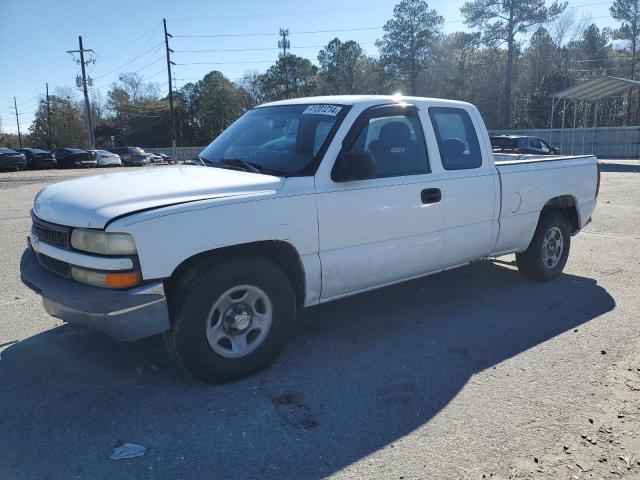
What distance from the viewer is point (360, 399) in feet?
11.3

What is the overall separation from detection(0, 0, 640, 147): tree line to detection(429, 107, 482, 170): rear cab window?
152 feet

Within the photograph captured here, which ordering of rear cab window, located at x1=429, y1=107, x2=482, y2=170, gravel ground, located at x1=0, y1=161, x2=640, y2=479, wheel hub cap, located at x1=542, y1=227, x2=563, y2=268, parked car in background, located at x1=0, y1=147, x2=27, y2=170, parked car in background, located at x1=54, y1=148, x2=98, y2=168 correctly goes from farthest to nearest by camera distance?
parked car in background, located at x1=54, y1=148, x2=98, y2=168 → parked car in background, located at x1=0, y1=147, x2=27, y2=170 → wheel hub cap, located at x1=542, y1=227, x2=563, y2=268 → rear cab window, located at x1=429, y1=107, x2=482, y2=170 → gravel ground, located at x1=0, y1=161, x2=640, y2=479

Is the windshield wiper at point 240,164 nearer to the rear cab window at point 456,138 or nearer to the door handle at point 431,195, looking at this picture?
the door handle at point 431,195

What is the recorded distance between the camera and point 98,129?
76.3 metres

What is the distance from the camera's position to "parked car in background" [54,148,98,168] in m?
35.3

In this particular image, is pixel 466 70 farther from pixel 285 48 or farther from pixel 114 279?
pixel 114 279

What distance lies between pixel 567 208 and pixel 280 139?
12.4ft

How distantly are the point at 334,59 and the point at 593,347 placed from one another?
60.1m

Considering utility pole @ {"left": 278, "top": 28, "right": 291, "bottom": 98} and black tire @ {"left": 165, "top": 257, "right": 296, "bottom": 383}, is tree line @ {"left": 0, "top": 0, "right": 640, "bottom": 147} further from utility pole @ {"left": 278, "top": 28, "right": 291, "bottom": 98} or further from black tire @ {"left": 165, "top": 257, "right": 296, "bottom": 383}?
black tire @ {"left": 165, "top": 257, "right": 296, "bottom": 383}

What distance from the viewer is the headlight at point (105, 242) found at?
3.06 m

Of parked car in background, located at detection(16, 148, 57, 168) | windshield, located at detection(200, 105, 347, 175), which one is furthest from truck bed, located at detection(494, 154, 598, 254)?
parked car in background, located at detection(16, 148, 57, 168)

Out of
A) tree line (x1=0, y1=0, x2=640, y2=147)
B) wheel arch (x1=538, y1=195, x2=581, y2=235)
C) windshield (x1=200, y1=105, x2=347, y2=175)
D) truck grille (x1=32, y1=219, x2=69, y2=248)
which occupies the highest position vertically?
tree line (x1=0, y1=0, x2=640, y2=147)

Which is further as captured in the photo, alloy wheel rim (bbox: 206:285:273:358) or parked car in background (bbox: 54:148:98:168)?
parked car in background (bbox: 54:148:98:168)

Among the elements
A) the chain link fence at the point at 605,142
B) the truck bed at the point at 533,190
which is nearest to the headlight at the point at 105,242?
the truck bed at the point at 533,190
